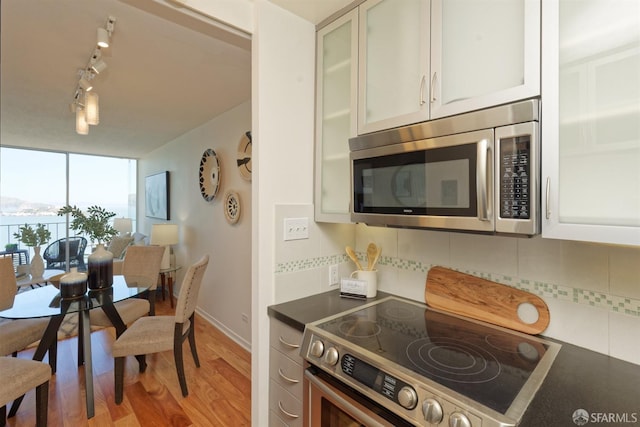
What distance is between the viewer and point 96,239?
2.52m

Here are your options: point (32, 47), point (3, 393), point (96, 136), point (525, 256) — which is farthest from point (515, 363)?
point (96, 136)

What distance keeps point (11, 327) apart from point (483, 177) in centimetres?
326

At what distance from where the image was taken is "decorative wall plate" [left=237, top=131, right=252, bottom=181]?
2.75m

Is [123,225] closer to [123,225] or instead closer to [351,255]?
[123,225]

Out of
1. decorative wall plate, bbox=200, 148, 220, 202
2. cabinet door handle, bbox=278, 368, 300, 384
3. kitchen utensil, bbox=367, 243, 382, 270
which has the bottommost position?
cabinet door handle, bbox=278, 368, 300, 384

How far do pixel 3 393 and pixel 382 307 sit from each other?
6.50 feet

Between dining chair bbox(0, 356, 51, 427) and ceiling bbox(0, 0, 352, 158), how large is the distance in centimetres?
180

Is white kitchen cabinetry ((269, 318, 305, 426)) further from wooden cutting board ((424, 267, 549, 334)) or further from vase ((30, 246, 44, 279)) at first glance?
vase ((30, 246, 44, 279))

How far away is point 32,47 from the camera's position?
1.90 metres

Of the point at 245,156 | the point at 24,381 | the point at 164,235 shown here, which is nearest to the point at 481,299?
the point at 245,156

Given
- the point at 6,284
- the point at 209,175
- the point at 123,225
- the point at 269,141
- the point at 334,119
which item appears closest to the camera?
the point at 269,141

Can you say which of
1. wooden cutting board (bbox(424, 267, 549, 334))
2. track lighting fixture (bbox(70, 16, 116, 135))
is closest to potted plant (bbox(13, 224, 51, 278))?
track lighting fixture (bbox(70, 16, 116, 135))

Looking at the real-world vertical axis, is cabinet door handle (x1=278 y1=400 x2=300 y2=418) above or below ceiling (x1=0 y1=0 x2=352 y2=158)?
below

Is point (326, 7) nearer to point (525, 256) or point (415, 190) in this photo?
point (415, 190)
